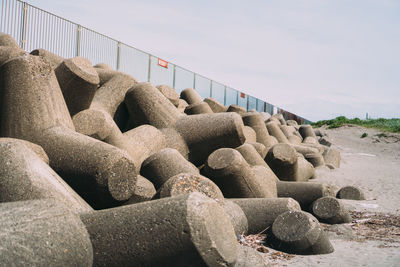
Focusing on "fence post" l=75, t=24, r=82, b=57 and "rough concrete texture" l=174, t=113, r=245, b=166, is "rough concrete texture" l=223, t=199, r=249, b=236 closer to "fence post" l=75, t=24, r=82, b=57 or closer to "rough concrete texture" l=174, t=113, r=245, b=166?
"rough concrete texture" l=174, t=113, r=245, b=166

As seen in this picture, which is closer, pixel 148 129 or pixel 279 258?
pixel 279 258

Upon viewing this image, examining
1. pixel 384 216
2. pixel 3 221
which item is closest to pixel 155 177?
pixel 3 221

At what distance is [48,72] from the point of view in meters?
5.67

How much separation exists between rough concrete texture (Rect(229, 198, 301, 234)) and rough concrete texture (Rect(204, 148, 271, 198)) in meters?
0.60

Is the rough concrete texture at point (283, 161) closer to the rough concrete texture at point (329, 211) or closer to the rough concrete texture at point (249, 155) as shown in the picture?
the rough concrete texture at point (249, 155)

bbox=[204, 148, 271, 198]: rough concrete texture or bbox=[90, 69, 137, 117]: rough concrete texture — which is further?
bbox=[90, 69, 137, 117]: rough concrete texture

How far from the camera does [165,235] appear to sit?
9.99 feet

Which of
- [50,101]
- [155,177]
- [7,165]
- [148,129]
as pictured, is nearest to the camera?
[7,165]

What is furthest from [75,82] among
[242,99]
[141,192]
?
[242,99]

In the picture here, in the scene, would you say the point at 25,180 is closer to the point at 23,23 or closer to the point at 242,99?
the point at 23,23

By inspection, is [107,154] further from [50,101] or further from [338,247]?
[338,247]

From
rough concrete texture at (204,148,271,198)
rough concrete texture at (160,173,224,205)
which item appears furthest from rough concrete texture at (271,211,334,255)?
rough concrete texture at (204,148,271,198)

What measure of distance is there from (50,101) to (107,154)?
135cm

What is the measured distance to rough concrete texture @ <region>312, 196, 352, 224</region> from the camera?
23.2ft
